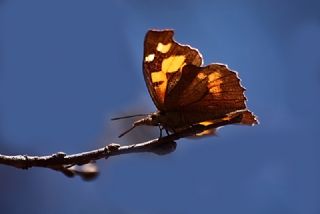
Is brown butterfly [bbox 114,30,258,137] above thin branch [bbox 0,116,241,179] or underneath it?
above

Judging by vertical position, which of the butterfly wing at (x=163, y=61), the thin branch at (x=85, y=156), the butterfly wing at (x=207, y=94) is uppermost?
the butterfly wing at (x=163, y=61)

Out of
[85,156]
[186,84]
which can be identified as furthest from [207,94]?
[85,156]

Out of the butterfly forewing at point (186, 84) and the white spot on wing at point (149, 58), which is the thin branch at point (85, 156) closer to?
the butterfly forewing at point (186, 84)

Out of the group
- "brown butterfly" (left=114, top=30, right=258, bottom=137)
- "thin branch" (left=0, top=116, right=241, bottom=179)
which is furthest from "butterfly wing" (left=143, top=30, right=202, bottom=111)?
"thin branch" (left=0, top=116, right=241, bottom=179)

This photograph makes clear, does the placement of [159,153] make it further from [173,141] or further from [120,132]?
[120,132]

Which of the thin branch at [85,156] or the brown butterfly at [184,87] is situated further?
the brown butterfly at [184,87]

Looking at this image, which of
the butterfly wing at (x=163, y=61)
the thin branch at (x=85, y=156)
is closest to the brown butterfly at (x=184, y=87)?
the butterfly wing at (x=163, y=61)

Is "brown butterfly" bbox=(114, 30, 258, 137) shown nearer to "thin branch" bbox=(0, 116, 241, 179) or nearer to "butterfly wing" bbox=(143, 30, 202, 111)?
"butterfly wing" bbox=(143, 30, 202, 111)

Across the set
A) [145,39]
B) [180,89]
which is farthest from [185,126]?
[145,39]
